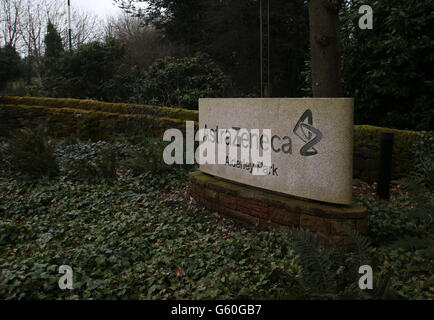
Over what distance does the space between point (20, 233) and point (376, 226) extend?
4136 mm

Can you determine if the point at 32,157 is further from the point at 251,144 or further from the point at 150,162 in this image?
the point at 251,144

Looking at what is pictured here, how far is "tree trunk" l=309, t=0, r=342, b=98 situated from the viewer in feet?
17.1

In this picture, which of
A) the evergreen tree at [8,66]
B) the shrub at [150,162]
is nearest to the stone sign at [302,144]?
the shrub at [150,162]

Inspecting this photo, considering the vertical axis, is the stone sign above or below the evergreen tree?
below

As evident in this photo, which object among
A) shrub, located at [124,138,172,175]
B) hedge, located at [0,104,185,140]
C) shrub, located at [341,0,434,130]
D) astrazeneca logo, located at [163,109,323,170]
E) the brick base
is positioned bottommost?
the brick base

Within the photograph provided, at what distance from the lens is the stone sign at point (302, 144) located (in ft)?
11.5

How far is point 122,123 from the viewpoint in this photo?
913cm

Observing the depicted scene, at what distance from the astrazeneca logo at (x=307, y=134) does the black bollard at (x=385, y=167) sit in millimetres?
2084

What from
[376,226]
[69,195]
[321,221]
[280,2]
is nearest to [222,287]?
[321,221]

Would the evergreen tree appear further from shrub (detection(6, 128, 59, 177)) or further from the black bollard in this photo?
the black bollard

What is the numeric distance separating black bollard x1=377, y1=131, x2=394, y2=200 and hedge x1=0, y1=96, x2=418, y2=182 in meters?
0.76

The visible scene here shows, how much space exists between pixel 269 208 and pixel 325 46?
8.93ft

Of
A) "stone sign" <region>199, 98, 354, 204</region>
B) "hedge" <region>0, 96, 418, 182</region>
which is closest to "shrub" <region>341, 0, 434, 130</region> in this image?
"hedge" <region>0, 96, 418, 182</region>
